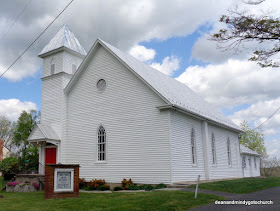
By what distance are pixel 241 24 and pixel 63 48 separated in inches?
693

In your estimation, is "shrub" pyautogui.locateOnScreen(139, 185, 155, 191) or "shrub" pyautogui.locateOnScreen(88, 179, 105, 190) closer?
"shrub" pyautogui.locateOnScreen(139, 185, 155, 191)

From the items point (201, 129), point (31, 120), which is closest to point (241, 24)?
point (201, 129)

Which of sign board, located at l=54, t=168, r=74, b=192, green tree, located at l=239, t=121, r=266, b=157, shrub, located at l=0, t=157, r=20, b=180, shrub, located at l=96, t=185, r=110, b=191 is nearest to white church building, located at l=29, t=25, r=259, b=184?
shrub, located at l=96, t=185, r=110, b=191

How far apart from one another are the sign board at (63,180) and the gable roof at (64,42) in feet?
44.7

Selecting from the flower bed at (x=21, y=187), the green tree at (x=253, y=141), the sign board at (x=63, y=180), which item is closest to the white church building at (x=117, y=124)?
the flower bed at (x=21, y=187)

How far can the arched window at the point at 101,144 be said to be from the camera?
20328mm

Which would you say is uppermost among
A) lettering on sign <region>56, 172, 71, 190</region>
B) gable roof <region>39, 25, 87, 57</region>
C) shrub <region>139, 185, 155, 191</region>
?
gable roof <region>39, 25, 87, 57</region>

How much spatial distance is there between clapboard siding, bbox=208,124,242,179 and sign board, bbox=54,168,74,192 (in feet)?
39.0

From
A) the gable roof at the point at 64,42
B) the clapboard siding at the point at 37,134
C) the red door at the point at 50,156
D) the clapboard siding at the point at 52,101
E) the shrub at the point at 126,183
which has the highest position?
the gable roof at the point at 64,42

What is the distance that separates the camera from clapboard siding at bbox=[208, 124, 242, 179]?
2355cm

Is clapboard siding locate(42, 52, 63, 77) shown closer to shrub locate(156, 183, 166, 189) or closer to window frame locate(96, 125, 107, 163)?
window frame locate(96, 125, 107, 163)

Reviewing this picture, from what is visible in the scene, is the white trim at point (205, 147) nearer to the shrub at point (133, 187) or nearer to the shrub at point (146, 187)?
the shrub at point (146, 187)

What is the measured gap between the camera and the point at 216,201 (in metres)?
11.4

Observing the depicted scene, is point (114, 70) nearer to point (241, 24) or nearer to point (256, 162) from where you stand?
point (241, 24)
